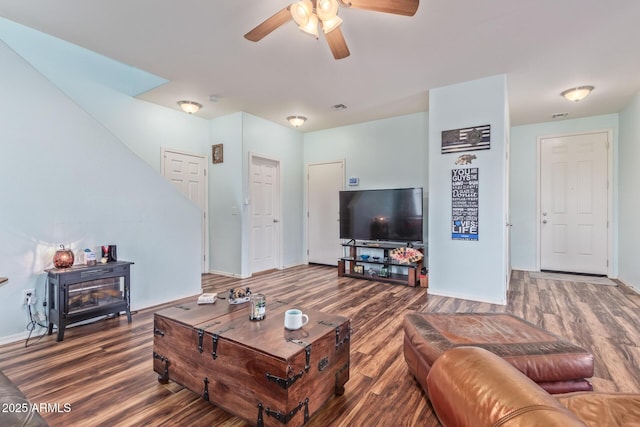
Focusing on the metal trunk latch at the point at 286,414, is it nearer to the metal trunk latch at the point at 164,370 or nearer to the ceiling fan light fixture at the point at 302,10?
the metal trunk latch at the point at 164,370

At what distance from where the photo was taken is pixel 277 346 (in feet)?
5.07

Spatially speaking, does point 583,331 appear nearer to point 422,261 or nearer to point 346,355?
point 422,261

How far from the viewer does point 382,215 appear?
5.04 meters

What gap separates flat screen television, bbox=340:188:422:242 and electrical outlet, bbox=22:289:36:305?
13.2ft

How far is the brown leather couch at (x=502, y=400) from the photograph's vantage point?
709 millimetres

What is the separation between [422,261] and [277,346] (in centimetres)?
383

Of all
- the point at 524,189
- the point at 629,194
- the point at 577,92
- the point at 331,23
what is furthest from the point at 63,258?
the point at 629,194

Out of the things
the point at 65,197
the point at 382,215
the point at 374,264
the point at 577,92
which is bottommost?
the point at 374,264

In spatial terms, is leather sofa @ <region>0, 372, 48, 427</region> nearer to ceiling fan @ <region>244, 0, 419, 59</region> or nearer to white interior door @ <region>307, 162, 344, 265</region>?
ceiling fan @ <region>244, 0, 419, 59</region>

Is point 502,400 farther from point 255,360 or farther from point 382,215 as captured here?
point 382,215

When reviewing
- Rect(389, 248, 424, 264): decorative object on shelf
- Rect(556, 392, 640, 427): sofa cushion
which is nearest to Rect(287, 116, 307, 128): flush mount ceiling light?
Rect(389, 248, 424, 264): decorative object on shelf

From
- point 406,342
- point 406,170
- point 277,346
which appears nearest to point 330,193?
point 406,170

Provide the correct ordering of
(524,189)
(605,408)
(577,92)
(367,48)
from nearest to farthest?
(605,408)
(367,48)
(577,92)
(524,189)

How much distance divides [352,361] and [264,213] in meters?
3.68
